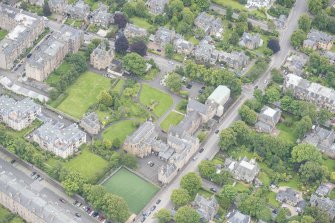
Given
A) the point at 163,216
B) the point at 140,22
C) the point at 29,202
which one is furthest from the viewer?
the point at 140,22

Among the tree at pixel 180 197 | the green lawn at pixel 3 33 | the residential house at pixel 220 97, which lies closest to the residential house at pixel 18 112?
the green lawn at pixel 3 33

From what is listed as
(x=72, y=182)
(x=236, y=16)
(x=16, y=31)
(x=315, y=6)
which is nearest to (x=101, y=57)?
(x=16, y=31)

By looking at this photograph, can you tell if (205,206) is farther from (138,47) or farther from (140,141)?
(138,47)

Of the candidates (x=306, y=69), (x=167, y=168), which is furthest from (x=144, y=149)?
(x=306, y=69)

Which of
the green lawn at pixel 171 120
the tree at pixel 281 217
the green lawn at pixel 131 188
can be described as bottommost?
the green lawn at pixel 131 188

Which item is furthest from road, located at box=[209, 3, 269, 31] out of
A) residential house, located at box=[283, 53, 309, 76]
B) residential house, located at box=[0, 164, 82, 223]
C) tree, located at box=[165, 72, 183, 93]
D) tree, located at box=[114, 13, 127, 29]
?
residential house, located at box=[0, 164, 82, 223]

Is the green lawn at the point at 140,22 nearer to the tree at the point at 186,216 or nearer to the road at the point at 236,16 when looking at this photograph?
the road at the point at 236,16
